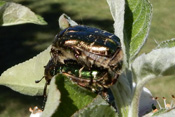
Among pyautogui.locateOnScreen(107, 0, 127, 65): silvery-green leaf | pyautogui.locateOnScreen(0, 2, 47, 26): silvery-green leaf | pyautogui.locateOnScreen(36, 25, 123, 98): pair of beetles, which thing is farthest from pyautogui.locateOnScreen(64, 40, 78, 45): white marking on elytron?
pyautogui.locateOnScreen(0, 2, 47, 26): silvery-green leaf

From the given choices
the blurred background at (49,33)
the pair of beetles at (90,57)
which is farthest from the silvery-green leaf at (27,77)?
the blurred background at (49,33)

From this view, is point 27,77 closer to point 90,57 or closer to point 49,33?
point 90,57

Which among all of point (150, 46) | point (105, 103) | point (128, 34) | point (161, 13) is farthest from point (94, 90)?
point (161, 13)

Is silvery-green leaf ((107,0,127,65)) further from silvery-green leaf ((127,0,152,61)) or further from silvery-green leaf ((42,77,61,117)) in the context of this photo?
silvery-green leaf ((42,77,61,117))

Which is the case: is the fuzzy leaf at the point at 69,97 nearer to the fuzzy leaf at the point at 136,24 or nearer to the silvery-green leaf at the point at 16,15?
the fuzzy leaf at the point at 136,24

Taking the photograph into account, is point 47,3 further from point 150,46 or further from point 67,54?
point 67,54

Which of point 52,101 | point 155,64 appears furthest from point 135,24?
point 52,101
